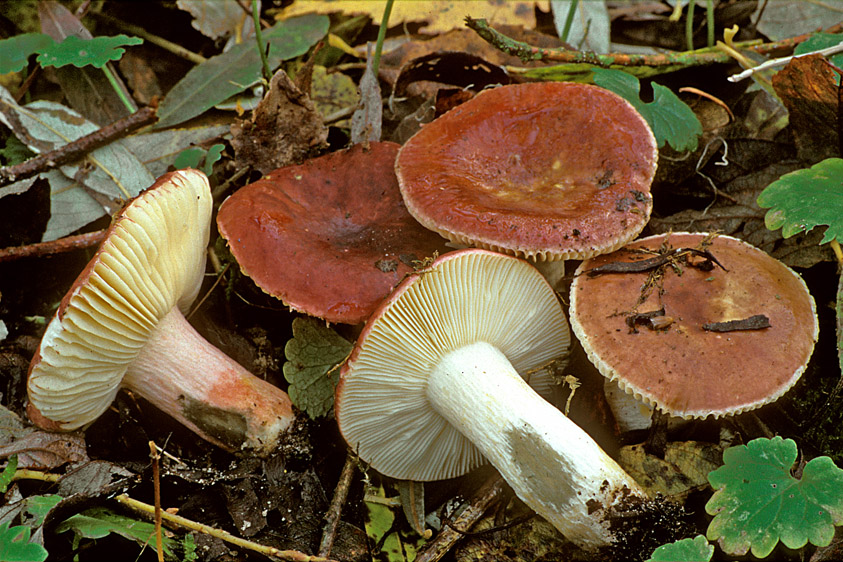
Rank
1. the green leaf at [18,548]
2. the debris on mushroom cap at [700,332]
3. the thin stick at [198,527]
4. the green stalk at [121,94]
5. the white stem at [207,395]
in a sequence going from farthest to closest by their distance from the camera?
the green stalk at [121,94], the white stem at [207,395], the thin stick at [198,527], the debris on mushroom cap at [700,332], the green leaf at [18,548]

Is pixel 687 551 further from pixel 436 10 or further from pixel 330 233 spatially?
pixel 436 10

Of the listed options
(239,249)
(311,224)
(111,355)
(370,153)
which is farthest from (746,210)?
(111,355)

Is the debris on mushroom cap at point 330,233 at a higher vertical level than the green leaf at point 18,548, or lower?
higher

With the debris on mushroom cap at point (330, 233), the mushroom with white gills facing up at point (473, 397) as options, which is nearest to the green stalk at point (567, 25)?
the debris on mushroom cap at point (330, 233)

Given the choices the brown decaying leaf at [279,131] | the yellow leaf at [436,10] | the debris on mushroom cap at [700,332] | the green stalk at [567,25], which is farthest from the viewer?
the yellow leaf at [436,10]

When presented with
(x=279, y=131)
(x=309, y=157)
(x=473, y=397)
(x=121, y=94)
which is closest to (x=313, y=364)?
(x=473, y=397)

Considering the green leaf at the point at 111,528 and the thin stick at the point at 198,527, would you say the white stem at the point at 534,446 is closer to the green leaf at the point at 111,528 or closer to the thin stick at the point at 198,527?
the thin stick at the point at 198,527

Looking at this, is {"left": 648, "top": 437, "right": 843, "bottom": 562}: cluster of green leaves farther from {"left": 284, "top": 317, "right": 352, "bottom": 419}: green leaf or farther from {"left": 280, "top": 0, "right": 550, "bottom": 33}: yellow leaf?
{"left": 280, "top": 0, "right": 550, "bottom": 33}: yellow leaf

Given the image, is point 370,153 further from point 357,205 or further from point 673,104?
point 673,104
